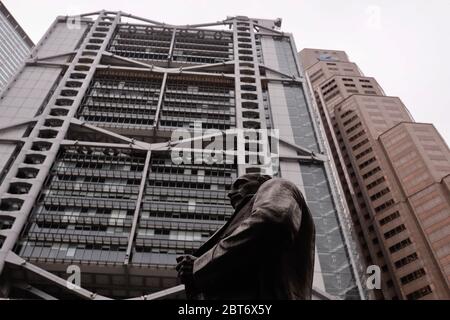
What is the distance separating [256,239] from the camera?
3309 mm

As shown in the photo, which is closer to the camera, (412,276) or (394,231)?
(412,276)

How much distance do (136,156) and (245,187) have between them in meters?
40.0

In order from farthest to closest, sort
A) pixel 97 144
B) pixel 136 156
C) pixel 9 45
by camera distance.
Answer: pixel 9 45 < pixel 136 156 < pixel 97 144

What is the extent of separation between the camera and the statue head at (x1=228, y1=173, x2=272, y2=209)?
14.6 feet

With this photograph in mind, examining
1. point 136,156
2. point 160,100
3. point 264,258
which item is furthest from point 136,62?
point 264,258

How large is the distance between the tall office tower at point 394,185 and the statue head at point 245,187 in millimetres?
46045

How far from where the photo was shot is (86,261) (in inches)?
1283

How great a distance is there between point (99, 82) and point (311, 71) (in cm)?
5662

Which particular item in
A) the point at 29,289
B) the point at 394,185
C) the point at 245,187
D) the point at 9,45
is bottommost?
the point at 245,187

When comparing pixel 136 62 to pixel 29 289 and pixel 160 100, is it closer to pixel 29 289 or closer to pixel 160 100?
pixel 160 100

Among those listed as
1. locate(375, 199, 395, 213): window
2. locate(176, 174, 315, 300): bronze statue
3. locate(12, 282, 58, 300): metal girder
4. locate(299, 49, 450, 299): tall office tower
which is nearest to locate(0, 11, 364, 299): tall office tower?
locate(12, 282, 58, 300): metal girder

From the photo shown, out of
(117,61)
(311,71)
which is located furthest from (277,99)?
(311,71)

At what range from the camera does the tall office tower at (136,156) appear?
3325 centimetres

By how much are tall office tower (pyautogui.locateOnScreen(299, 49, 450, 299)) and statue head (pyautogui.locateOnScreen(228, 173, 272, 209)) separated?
46045 millimetres
